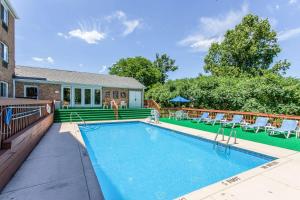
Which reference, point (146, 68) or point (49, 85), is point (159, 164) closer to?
point (49, 85)

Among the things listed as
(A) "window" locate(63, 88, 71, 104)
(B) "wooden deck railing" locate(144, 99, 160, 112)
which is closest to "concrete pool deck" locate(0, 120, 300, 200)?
(A) "window" locate(63, 88, 71, 104)

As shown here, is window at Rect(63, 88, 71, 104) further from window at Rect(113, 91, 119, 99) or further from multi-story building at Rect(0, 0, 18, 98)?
window at Rect(113, 91, 119, 99)

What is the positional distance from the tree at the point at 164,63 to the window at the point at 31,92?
3206 cm

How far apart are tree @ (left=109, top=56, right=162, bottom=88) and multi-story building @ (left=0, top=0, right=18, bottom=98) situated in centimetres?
2713

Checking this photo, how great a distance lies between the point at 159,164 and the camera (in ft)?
21.2

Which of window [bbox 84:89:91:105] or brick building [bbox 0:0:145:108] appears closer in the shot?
brick building [bbox 0:0:145:108]

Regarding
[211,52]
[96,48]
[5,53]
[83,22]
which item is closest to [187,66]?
[211,52]

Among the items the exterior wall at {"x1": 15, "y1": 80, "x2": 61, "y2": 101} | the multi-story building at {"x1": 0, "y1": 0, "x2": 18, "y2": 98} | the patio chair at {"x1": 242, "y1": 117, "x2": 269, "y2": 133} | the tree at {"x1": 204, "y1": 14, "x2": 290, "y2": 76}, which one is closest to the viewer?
the patio chair at {"x1": 242, "y1": 117, "x2": 269, "y2": 133}

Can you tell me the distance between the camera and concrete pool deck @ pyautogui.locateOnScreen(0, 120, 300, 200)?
3488mm

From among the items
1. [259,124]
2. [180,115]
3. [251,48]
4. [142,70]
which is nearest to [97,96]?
[180,115]

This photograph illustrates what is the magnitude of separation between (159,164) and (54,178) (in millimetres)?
3491

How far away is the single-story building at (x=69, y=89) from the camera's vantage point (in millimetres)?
15172

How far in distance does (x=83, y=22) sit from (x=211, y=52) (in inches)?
965

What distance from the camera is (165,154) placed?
7625 mm
